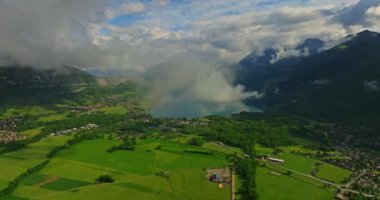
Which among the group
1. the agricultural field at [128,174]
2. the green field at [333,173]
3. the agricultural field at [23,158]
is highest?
the agricultural field at [23,158]

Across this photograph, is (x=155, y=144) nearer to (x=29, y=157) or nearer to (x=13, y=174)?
(x=29, y=157)

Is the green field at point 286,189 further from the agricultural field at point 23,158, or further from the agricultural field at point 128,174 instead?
the agricultural field at point 23,158

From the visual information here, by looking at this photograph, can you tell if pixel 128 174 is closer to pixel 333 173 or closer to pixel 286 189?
pixel 286 189

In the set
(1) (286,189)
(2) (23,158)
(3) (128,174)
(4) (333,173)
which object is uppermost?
(2) (23,158)

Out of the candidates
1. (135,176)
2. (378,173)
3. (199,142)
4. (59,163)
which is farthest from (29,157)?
(378,173)

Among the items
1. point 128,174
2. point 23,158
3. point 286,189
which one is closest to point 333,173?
point 286,189

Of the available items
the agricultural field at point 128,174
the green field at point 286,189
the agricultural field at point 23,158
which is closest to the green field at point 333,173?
the green field at point 286,189
